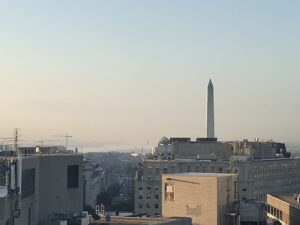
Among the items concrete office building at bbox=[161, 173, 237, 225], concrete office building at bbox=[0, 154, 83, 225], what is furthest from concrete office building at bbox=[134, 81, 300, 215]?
concrete office building at bbox=[0, 154, 83, 225]

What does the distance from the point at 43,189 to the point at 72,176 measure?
4118mm

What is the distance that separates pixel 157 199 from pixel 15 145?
48050 millimetres

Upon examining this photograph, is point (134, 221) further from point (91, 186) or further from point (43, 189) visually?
point (91, 186)

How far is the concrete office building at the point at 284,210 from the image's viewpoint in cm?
5759

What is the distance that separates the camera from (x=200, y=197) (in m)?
63.0

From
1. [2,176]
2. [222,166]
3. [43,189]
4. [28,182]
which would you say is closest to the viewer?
[2,176]

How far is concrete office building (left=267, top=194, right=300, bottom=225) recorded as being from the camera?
57594 millimetres

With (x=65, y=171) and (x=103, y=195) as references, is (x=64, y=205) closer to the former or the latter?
(x=65, y=171)

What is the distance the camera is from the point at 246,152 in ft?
410

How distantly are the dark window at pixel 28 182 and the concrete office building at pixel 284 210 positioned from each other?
20.5 meters

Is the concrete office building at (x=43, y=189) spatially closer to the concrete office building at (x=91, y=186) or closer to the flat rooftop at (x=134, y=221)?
the flat rooftop at (x=134, y=221)

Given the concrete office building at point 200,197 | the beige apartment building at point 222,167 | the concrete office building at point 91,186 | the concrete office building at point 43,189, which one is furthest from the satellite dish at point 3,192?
the concrete office building at point 91,186

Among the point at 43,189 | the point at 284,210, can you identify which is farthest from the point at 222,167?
the point at 43,189

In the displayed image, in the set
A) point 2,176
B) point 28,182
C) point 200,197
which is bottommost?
point 200,197
